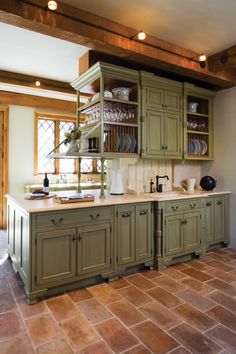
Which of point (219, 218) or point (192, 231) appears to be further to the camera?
point (219, 218)

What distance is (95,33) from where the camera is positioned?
2.40m

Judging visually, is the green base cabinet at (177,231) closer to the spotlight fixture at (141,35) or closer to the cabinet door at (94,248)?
the cabinet door at (94,248)

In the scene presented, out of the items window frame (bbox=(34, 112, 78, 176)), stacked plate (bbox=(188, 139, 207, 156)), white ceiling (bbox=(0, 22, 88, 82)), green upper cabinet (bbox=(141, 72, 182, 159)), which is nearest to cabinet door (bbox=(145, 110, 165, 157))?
green upper cabinet (bbox=(141, 72, 182, 159))

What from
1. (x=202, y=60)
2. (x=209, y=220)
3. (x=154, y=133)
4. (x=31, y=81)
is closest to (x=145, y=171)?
(x=154, y=133)

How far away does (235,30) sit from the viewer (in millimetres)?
2709

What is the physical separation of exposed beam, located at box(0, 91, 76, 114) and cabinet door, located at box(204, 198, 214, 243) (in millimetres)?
3506

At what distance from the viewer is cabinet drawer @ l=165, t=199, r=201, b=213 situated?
310 cm

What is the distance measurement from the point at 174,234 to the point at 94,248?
1118mm

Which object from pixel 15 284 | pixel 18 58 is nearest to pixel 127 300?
pixel 15 284

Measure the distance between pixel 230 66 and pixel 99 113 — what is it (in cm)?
176

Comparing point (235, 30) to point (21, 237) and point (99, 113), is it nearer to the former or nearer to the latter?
point (99, 113)

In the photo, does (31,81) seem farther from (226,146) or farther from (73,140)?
(226,146)

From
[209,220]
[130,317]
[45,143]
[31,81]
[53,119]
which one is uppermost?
[31,81]

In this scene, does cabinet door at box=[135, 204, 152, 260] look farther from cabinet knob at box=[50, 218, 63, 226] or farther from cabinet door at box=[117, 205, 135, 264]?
cabinet knob at box=[50, 218, 63, 226]
